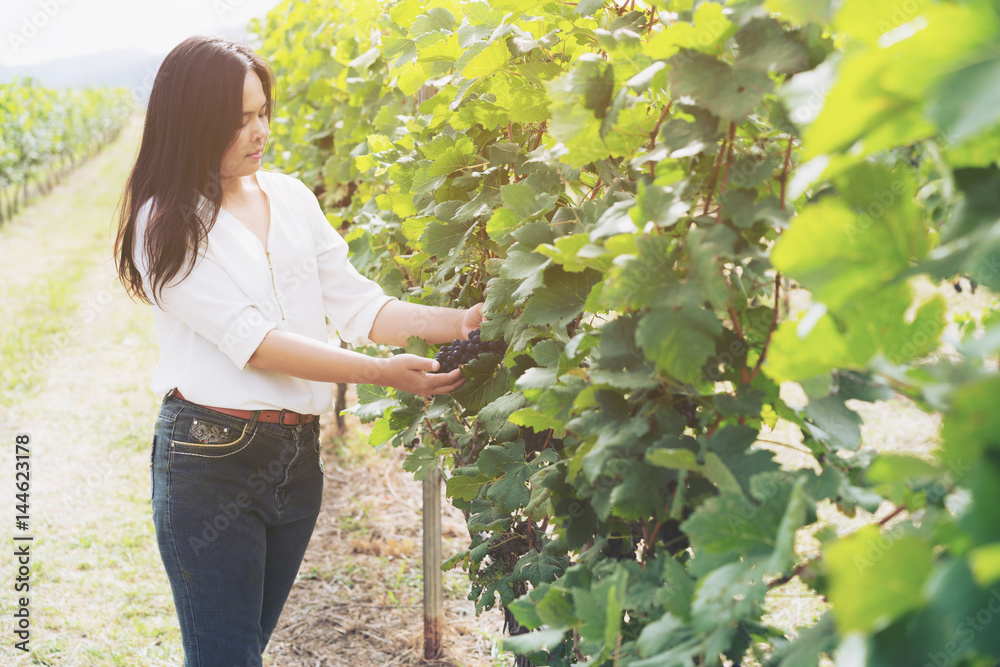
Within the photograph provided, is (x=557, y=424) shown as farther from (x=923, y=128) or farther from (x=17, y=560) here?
(x=17, y=560)

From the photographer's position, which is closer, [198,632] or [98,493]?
[198,632]

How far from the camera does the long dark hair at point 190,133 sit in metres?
1.97

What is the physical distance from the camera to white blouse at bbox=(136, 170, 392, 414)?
6.09ft

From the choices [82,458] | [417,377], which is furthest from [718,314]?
[82,458]

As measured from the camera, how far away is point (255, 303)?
6.37 feet

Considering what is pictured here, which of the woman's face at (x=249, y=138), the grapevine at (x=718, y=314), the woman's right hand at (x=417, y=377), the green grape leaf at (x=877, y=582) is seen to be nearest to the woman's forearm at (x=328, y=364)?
the woman's right hand at (x=417, y=377)

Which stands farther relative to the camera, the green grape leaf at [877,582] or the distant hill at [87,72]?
the distant hill at [87,72]

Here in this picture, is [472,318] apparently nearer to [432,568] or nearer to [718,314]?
[718,314]

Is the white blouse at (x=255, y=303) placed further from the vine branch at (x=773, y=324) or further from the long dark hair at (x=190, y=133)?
the vine branch at (x=773, y=324)

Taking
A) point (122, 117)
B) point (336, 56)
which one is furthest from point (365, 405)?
point (122, 117)

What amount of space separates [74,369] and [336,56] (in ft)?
18.3

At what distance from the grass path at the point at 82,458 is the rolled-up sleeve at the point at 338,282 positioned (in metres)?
0.56

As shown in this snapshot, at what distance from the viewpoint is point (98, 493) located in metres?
5.22

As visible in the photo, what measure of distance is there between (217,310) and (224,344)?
83mm
